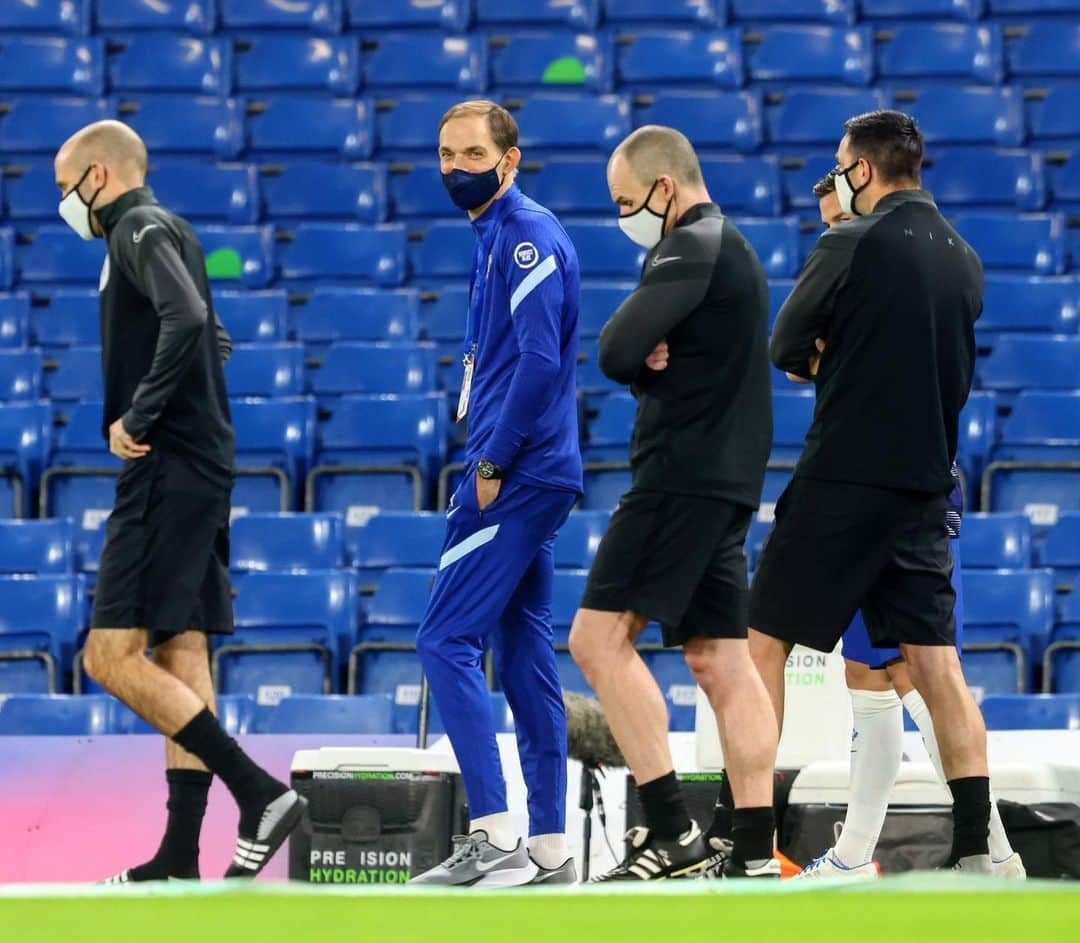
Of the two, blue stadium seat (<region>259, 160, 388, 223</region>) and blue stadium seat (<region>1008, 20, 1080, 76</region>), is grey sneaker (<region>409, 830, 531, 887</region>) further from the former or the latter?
blue stadium seat (<region>1008, 20, 1080, 76</region>)

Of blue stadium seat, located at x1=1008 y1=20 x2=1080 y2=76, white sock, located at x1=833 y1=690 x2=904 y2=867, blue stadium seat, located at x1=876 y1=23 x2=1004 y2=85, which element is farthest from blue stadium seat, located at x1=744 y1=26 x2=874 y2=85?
white sock, located at x1=833 y1=690 x2=904 y2=867

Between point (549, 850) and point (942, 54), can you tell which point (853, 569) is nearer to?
point (549, 850)

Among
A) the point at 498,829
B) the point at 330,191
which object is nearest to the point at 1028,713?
the point at 498,829

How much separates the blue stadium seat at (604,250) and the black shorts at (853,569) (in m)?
5.09

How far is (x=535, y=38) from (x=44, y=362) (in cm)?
363

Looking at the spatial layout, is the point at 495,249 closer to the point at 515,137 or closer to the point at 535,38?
the point at 515,137

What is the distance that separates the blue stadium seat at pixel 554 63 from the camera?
10766 mm

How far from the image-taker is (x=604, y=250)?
365 inches

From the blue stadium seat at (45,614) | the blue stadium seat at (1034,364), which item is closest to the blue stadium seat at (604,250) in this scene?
the blue stadium seat at (1034,364)

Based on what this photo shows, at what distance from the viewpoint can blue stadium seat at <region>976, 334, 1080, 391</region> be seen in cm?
838

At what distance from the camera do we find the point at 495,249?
4.40 m

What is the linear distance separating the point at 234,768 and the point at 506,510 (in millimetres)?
917

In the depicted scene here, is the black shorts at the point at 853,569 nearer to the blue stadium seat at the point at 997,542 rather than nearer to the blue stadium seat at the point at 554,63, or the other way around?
Answer: the blue stadium seat at the point at 997,542

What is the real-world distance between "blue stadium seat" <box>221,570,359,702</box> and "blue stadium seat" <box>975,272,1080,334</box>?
3.53 meters
